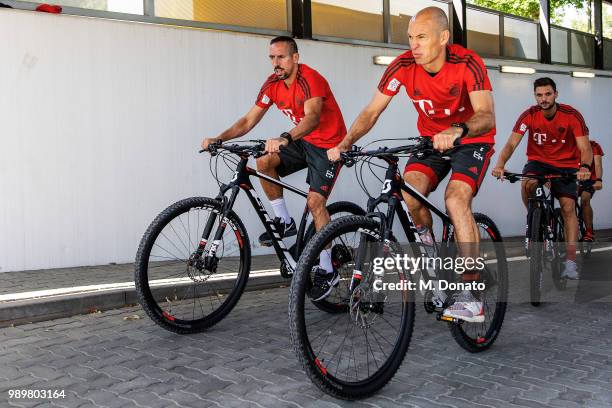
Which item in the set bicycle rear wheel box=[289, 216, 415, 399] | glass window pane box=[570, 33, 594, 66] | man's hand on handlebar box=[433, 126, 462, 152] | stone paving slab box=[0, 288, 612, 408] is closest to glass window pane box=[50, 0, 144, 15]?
stone paving slab box=[0, 288, 612, 408]

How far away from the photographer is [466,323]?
16.6ft

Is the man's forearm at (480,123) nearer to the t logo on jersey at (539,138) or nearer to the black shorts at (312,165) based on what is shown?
the black shorts at (312,165)

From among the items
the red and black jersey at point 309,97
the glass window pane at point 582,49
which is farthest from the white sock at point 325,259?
the glass window pane at point 582,49

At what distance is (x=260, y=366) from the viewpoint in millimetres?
4793

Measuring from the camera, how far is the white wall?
28.4 ft

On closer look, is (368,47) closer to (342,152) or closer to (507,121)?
(507,121)

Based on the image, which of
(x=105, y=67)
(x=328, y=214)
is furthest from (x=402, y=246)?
(x=105, y=67)

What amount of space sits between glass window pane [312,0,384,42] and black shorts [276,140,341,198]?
18.0 feet

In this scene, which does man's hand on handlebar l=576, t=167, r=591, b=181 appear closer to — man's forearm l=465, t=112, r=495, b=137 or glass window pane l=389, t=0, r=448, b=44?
man's forearm l=465, t=112, r=495, b=137

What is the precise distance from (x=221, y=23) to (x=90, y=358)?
21.1 ft

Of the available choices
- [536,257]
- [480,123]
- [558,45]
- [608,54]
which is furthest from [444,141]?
[608,54]

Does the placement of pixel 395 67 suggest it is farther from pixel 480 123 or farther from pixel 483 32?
pixel 483 32

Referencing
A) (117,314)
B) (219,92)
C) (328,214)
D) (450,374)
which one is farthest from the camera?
(219,92)

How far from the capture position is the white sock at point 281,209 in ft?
20.5
